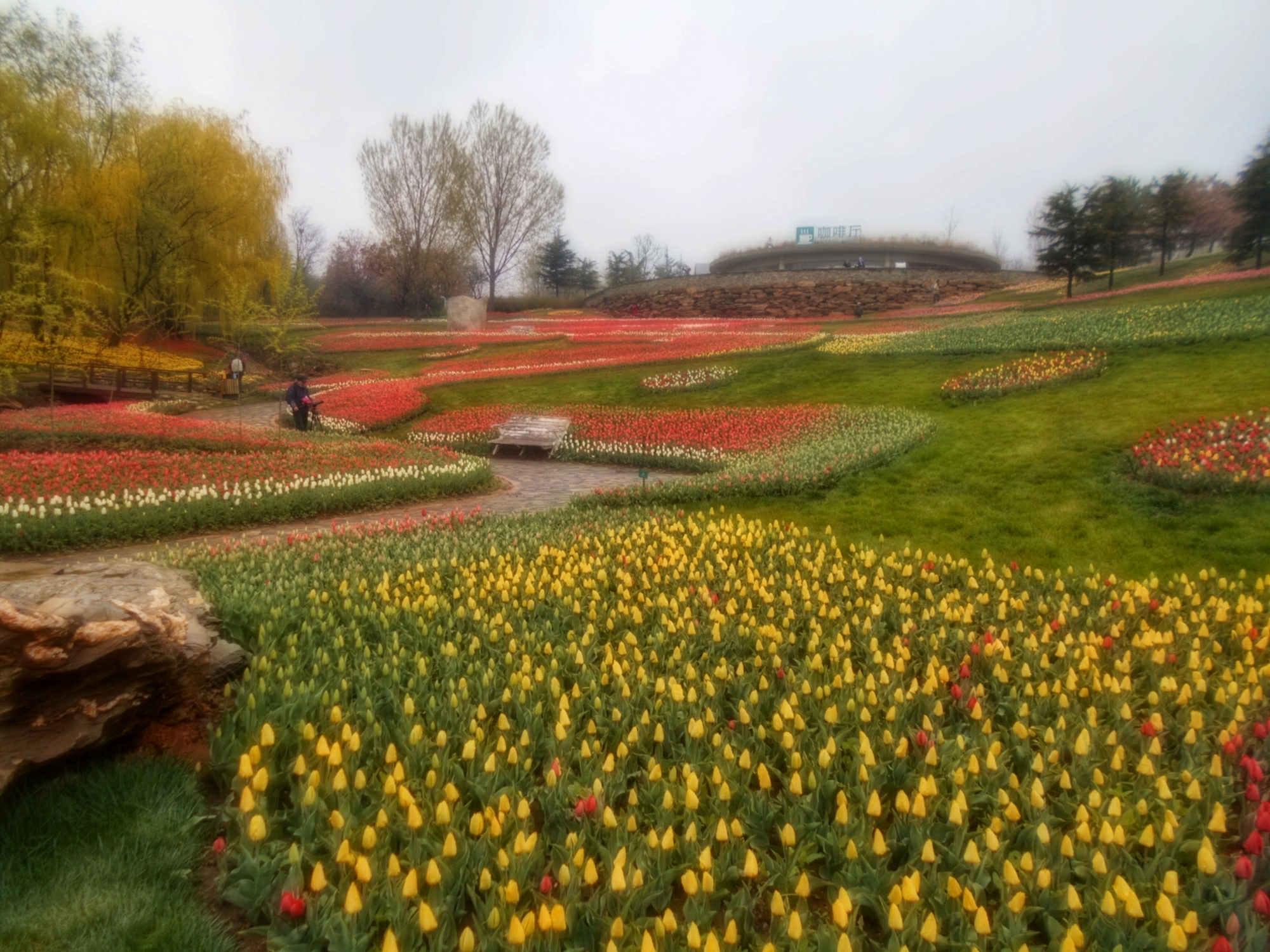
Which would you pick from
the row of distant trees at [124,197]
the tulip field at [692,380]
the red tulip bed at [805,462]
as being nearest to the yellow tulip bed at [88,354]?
the row of distant trees at [124,197]

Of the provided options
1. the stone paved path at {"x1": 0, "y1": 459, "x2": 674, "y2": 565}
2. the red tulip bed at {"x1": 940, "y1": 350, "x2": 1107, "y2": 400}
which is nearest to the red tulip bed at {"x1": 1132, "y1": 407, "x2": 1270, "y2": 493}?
the red tulip bed at {"x1": 940, "y1": 350, "x2": 1107, "y2": 400}

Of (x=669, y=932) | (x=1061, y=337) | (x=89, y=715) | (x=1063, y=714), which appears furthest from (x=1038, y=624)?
(x=1061, y=337)

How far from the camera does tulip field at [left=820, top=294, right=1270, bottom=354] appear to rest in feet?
51.6

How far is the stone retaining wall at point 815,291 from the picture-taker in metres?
41.8

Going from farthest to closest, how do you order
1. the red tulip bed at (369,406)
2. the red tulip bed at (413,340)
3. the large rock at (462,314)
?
the large rock at (462,314) < the red tulip bed at (413,340) < the red tulip bed at (369,406)

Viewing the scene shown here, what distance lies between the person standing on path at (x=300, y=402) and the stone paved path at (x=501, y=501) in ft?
16.9

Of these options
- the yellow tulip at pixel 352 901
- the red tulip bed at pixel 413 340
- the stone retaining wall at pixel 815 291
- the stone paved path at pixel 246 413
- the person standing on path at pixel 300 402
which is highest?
the stone retaining wall at pixel 815 291

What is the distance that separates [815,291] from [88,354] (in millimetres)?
35098

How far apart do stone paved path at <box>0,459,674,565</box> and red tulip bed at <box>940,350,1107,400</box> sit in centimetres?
639

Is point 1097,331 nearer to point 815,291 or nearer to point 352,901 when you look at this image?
point 352,901

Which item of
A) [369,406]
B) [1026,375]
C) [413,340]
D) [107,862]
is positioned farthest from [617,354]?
[107,862]

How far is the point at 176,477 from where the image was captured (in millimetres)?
9852

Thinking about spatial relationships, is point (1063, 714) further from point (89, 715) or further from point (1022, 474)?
point (1022, 474)

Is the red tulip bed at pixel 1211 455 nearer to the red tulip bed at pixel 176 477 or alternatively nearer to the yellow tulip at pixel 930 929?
the yellow tulip at pixel 930 929
